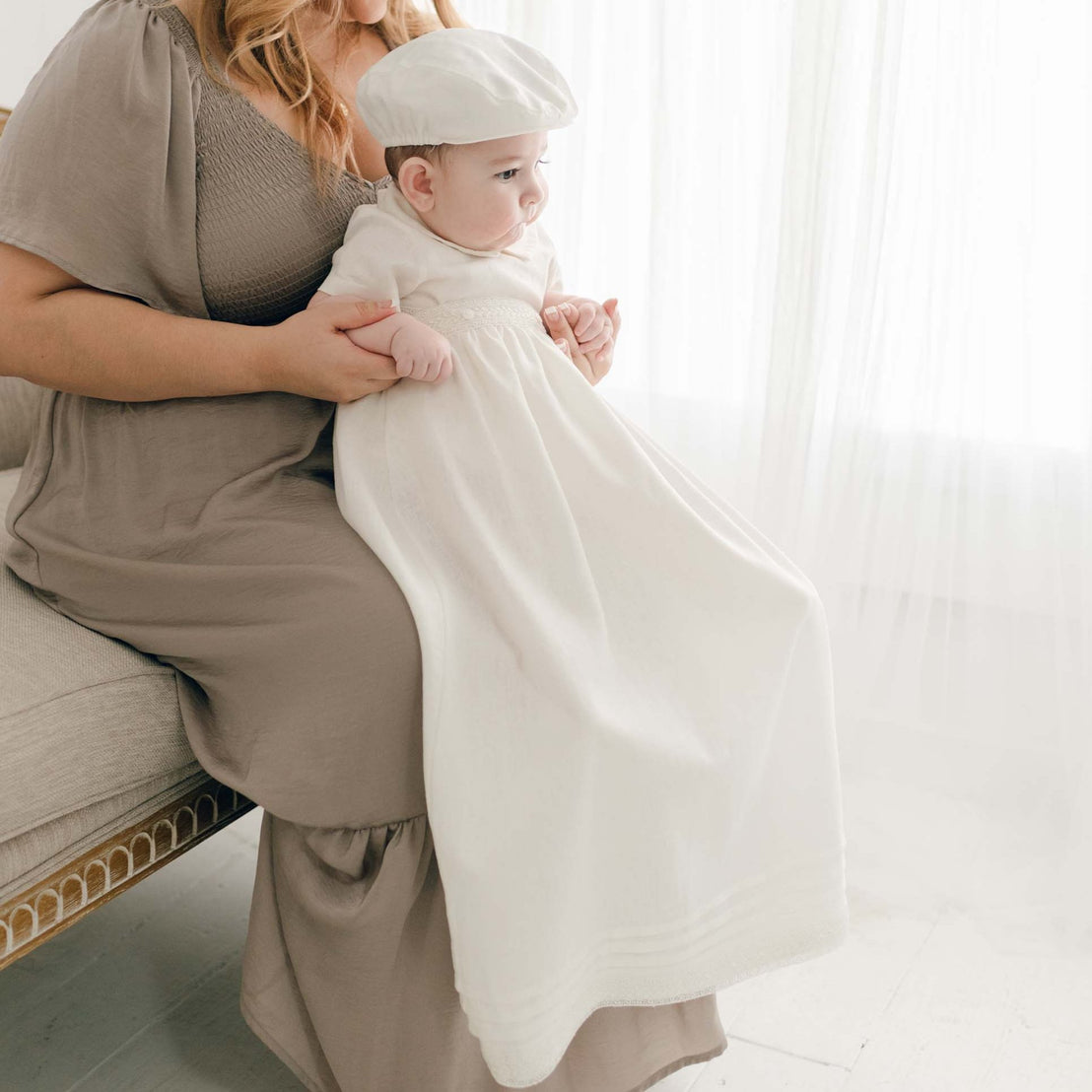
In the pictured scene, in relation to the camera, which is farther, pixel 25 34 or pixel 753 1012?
pixel 25 34

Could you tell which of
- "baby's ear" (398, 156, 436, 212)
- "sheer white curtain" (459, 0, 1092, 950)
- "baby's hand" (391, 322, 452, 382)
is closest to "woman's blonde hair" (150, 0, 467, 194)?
"baby's ear" (398, 156, 436, 212)

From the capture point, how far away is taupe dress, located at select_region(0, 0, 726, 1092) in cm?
107

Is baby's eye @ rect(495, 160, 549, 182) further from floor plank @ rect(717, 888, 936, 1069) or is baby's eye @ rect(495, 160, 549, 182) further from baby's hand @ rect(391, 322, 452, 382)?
floor plank @ rect(717, 888, 936, 1069)

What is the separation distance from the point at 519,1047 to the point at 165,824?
0.44 meters

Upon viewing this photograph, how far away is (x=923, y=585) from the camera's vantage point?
6.06 ft

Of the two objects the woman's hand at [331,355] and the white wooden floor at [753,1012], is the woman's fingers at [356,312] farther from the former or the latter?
the white wooden floor at [753,1012]

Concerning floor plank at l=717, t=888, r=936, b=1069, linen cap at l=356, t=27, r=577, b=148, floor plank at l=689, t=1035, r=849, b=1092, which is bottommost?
floor plank at l=717, t=888, r=936, b=1069

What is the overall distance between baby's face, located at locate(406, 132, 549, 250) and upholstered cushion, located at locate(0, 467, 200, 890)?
51 cm

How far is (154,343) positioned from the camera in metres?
1.12

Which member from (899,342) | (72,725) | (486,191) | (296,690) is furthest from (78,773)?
(899,342)

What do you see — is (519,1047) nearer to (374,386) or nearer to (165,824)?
(165,824)

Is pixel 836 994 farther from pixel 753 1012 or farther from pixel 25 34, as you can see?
pixel 25 34

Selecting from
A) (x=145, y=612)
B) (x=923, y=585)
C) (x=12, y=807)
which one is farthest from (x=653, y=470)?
(x=923, y=585)

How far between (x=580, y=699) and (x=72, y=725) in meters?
0.46
